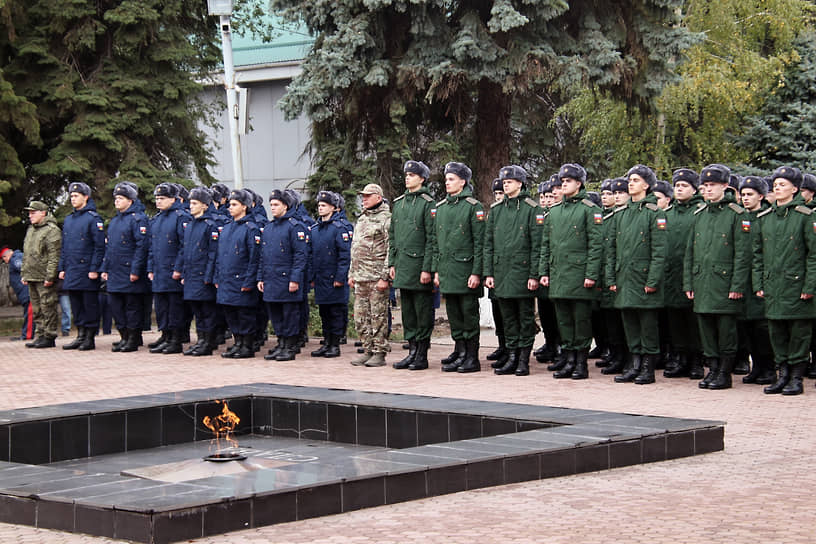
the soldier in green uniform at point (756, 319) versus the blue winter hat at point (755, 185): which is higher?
the blue winter hat at point (755, 185)

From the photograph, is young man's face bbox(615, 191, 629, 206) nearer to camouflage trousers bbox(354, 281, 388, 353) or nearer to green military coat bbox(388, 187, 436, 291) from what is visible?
green military coat bbox(388, 187, 436, 291)

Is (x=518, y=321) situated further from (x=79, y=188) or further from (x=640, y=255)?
(x=79, y=188)

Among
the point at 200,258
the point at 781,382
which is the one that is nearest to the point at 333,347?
the point at 200,258

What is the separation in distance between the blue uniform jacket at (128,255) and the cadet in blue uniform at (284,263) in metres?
2.25

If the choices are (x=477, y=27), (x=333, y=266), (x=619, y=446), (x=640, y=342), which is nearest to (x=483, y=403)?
(x=619, y=446)

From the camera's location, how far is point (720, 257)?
12.2 meters

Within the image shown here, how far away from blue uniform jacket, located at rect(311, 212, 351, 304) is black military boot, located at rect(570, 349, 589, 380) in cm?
376

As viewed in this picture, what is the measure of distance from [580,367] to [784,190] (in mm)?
2885

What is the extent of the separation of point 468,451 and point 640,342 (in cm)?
560

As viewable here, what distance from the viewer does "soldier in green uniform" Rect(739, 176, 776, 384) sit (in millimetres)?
12320

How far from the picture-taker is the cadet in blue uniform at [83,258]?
17.2m

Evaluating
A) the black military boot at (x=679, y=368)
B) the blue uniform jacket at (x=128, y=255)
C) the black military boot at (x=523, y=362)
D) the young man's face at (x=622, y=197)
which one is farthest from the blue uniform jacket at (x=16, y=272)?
the black military boot at (x=679, y=368)

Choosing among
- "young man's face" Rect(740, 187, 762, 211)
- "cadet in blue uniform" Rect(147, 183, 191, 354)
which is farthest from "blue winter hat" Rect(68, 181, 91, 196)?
"young man's face" Rect(740, 187, 762, 211)

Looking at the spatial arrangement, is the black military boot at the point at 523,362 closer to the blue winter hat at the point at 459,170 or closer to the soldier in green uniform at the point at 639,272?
the soldier in green uniform at the point at 639,272
